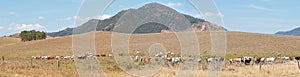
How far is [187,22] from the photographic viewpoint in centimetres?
2416

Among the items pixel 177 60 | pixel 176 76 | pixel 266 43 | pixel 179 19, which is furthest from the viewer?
pixel 266 43

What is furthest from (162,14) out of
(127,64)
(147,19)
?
(127,64)

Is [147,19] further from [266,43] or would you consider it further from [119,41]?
[266,43]

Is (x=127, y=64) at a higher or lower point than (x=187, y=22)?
lower

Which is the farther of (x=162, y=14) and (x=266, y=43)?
(x=266, y=43)

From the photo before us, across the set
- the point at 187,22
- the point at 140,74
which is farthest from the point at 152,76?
the point at 187,22

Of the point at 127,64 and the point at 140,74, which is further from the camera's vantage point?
the point at 127,64

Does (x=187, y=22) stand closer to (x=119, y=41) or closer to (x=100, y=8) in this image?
(x=119, y=41)

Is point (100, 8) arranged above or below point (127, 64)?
above

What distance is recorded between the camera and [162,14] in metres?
29.5

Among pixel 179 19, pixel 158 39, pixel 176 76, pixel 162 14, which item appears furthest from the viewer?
pixel 158 39

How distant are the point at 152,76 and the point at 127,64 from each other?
4.30 m

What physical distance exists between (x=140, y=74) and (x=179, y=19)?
246 inches

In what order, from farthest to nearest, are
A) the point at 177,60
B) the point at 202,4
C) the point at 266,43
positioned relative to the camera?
1. the point at 266,43
2. the point at 177,60
3. the point at 202,4
